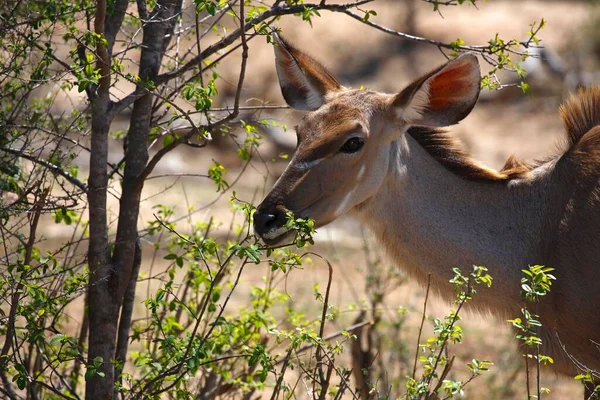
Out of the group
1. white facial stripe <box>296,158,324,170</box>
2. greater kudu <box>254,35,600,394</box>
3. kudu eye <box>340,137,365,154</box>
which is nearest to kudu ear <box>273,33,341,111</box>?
greater kudu <box>254,35,600,394</box>

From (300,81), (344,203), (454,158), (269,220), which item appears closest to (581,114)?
(454,158)

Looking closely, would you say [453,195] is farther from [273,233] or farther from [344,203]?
[273,233]

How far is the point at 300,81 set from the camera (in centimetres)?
480

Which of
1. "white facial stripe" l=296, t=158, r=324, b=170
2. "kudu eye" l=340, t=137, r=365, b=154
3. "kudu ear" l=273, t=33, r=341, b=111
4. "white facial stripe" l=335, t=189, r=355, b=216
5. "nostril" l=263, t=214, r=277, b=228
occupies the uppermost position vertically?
"kudu ear" l=273, t=33, r=341, b=111

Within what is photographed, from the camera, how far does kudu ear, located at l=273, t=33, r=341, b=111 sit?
4.78 m

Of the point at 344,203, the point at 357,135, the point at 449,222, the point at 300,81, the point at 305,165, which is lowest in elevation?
the point at 449,222

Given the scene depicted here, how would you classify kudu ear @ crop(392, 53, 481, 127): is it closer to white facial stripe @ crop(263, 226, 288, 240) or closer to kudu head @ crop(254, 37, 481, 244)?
kudu head @ crop(254, 37, 481, 244)

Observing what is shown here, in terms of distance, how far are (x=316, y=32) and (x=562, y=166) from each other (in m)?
13.9

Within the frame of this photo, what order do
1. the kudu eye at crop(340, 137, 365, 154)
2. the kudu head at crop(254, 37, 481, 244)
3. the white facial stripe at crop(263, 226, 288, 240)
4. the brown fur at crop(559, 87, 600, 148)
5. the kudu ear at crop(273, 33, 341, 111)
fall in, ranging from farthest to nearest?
the kudu ear at crop(273, 33, 341, 111), the brown fur at crop(559, 87, 600, 148), the kudu eye at crop(340, 137, 365, 154), the kudu head at crop(254, 37, 481, 244), the white facial stripe at crop(263, 226, 288, 240)

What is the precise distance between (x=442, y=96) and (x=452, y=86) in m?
0.07

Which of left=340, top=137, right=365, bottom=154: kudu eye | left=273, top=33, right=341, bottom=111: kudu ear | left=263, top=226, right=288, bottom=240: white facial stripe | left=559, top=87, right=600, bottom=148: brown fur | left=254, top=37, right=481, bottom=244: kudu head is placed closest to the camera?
left=263, top=226, right=288, bottom=240: white facial stripe

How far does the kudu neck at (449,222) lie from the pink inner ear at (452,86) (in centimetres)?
31

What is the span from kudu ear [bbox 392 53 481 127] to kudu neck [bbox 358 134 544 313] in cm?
22

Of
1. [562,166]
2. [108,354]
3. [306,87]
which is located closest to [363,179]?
[306,87]
